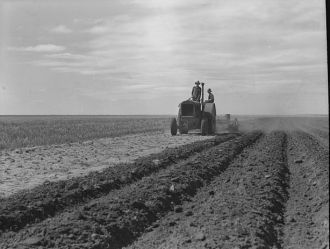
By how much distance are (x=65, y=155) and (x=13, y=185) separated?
5960 millimetres

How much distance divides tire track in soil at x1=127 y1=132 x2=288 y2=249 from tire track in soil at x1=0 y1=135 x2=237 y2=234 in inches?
71.3

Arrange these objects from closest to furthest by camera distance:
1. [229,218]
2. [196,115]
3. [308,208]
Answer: [229,218], [308,208], [196,115]

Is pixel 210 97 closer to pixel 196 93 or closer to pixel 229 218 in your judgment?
pixel 196 93

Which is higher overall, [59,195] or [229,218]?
[59,195]

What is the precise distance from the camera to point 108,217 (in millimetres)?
6832

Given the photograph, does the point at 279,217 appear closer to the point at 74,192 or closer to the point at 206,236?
the point at 206,236

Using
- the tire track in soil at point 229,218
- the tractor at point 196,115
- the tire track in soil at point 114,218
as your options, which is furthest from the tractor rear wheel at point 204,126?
the tire track in soil at point 114,218

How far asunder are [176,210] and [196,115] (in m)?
18.1

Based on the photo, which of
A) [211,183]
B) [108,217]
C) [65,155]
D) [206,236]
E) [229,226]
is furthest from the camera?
[65,155]

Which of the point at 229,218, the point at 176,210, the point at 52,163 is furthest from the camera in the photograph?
the point at 52,163

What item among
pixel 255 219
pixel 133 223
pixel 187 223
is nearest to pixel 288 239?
pixel 255 219

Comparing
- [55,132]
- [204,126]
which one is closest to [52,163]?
[204,126]

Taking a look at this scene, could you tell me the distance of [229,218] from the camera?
6.77 metres

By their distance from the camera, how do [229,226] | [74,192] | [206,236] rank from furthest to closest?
[74,192]
[229,226]
[206,236]
